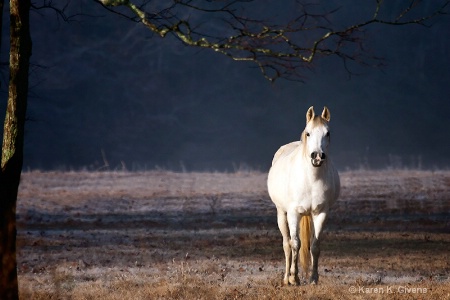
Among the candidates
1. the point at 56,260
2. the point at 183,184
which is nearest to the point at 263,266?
the point at 56,260

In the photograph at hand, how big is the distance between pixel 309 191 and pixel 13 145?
4738 millimetres

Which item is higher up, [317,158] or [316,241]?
[317,158]

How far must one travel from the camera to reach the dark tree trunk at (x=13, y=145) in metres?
11.8

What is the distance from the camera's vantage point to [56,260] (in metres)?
18.9

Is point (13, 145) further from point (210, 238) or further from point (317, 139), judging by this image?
point (210, 238)

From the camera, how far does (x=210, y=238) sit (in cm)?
2452

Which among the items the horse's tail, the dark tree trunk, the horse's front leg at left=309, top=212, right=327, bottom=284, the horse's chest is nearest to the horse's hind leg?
the horse's tail

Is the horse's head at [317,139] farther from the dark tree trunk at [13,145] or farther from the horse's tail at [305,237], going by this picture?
the dark tree trunk at [13,145]

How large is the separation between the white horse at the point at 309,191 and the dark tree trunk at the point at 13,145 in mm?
4308

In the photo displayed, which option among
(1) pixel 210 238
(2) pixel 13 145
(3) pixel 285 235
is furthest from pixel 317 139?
(1) pixel 210 238

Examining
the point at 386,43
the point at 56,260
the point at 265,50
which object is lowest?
the point at 56,260

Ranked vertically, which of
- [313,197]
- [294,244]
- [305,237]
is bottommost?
[294,244]

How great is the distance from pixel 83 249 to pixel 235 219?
10631 mm

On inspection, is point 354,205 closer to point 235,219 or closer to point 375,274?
point 235,219
